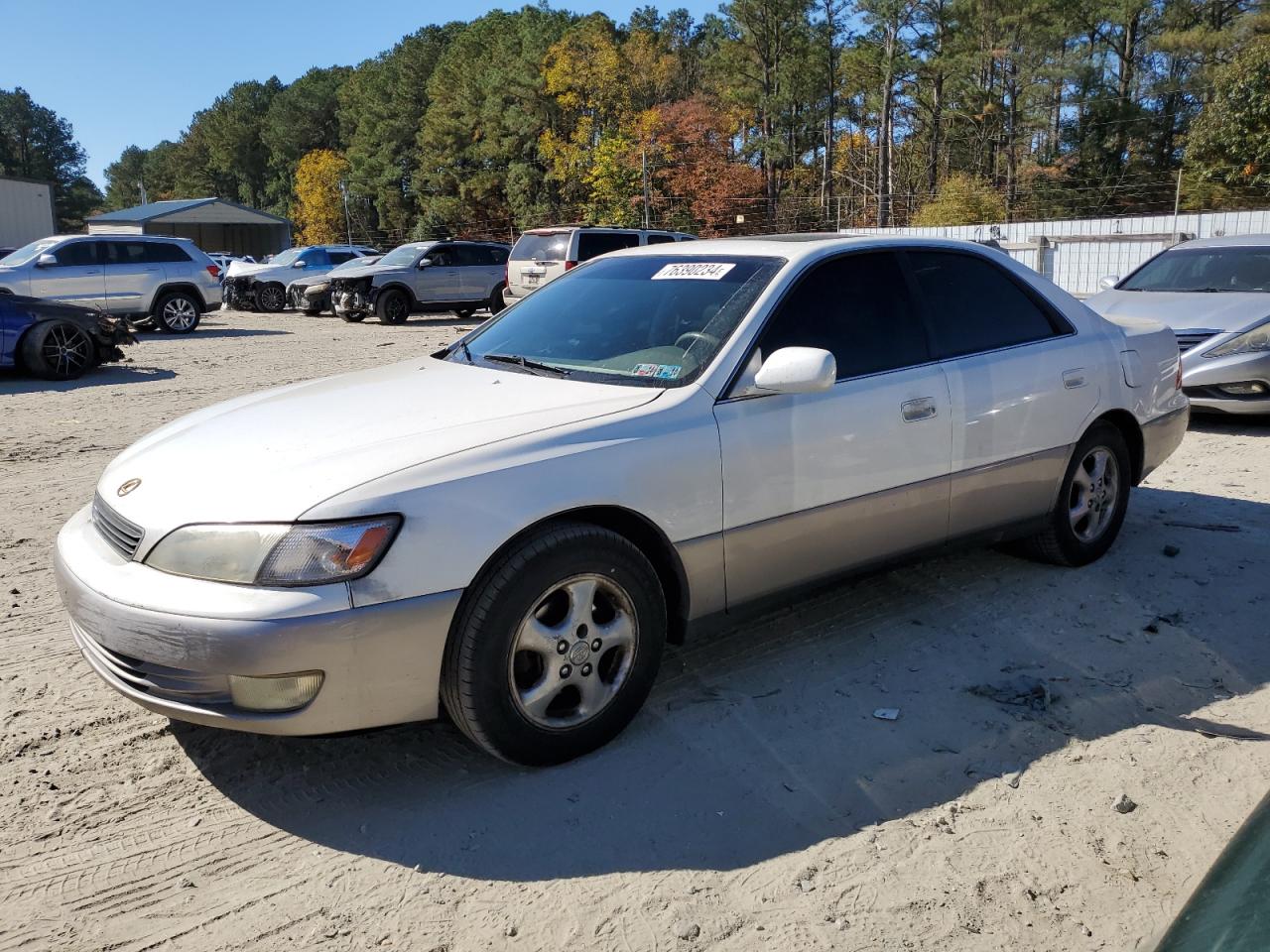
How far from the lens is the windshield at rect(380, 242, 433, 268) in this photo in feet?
72.4

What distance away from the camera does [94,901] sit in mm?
2631

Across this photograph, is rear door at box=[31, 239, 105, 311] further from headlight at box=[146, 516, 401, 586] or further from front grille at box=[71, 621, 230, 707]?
headlight at box=[146, 516, 401, 586]

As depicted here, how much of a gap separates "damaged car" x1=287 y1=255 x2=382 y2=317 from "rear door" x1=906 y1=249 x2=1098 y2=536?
20.2m

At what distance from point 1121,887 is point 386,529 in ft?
7.03

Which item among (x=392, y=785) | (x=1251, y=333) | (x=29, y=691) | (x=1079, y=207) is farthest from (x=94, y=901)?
(x=1079, y=207)

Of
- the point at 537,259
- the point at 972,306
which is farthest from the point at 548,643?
the point at 537,259

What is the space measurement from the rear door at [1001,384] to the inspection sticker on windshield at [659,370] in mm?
1259

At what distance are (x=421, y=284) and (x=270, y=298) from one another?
7.32 meters

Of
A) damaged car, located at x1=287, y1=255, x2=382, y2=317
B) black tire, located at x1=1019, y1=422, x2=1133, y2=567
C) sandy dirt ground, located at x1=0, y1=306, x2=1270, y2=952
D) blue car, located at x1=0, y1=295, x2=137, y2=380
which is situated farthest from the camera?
damaged car, located at x1=287, y1=255, x2=382, y2=317

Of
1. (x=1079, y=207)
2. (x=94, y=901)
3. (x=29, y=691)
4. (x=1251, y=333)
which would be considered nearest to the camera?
(x=94, y=901)

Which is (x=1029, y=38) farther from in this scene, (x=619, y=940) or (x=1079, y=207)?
(x=619, y=940)

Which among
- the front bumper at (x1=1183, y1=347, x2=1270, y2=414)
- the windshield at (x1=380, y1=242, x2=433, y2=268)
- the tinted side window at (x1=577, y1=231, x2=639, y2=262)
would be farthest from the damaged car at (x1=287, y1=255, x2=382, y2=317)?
the front bumper at (x1=1183, y1=347, x2=1270, y2=414)

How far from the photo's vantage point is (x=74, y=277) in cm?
1798

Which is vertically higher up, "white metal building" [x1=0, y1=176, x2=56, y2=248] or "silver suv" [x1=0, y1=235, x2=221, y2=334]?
"white metal building" [x1=0, y1=176, x2=56, y2=248]
